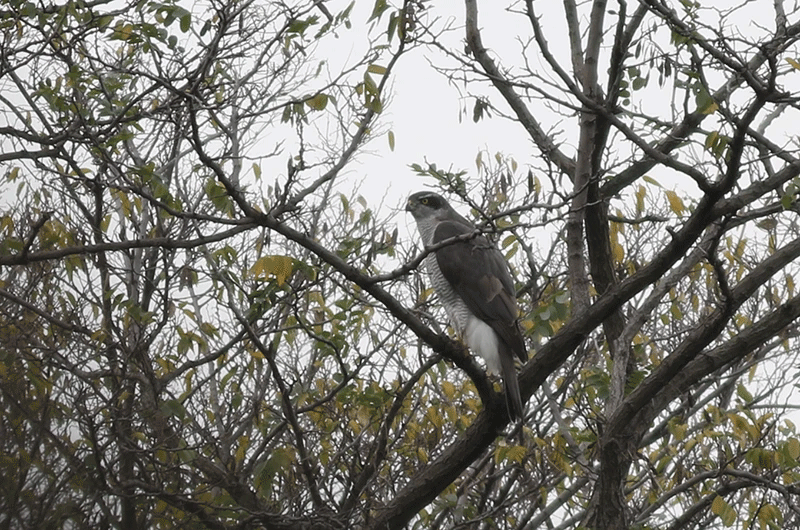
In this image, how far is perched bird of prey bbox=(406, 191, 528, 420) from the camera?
216 inches

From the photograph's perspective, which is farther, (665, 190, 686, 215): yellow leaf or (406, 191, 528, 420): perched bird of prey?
(406, 191, 528, 420): perched bird of prey

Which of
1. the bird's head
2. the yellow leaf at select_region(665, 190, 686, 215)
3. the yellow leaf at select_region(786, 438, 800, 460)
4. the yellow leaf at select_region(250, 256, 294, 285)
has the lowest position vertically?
the yellow leaf at select_region(786, 438, 800, 460)

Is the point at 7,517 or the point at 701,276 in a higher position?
the point at 701,276

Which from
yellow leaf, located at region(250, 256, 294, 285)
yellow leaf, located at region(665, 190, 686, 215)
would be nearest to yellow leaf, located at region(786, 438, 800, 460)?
yellow leaf, located at region(665, 190, 686, 215)

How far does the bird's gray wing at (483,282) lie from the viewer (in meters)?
5.68

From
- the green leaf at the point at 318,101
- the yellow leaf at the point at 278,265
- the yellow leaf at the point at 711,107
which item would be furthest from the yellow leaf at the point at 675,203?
the yellow leaf at the point at 278,265

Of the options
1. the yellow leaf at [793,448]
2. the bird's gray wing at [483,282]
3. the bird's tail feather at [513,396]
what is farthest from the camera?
the bird's gray wing at [483,282]

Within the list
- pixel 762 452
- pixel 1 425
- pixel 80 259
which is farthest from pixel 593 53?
pixel 1 425

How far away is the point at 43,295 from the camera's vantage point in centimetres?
559

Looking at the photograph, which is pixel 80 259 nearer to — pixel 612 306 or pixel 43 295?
pixel 43 295

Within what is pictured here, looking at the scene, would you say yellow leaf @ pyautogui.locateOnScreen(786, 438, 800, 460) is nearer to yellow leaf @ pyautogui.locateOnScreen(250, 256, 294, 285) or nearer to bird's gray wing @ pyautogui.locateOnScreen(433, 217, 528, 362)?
bird's gray wing @ pyautogui.locateOnScreen(433, 217, 528, 362)

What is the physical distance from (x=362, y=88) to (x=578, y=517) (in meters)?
4.33

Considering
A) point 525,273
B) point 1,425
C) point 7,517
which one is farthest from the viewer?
point 525,273

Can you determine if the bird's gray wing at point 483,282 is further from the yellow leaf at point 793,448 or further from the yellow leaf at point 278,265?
the yellow leaf at point 278,265
